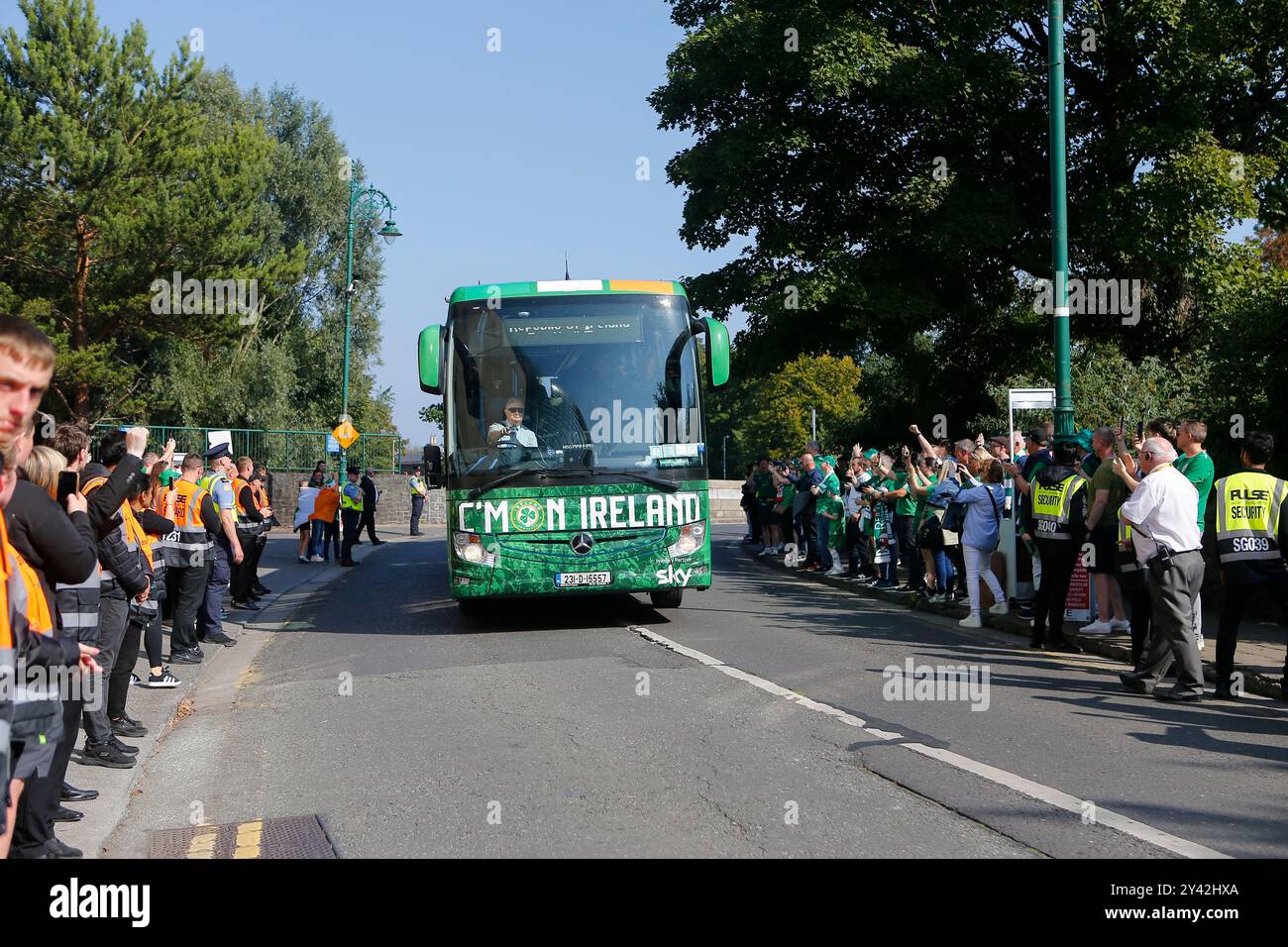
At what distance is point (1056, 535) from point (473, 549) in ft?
18.0

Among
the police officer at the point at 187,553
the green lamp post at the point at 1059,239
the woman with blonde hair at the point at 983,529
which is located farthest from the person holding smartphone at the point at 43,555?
the green lamp post at the point at 1059,239

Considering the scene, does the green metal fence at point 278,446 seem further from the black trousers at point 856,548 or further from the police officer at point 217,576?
the police officer at point 217,576

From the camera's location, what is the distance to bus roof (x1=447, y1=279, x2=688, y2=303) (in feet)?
41.9

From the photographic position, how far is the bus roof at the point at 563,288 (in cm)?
1277

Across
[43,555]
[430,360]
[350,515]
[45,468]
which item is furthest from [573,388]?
[350,515]

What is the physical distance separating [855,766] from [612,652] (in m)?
4.66

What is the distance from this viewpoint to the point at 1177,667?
28.4ft

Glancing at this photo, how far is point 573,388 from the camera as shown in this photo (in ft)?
40.6

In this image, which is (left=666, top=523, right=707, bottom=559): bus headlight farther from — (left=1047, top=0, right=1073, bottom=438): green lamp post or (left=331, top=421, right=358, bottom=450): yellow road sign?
(left=331, top=421, right=358, bottom=450): yellow road sign

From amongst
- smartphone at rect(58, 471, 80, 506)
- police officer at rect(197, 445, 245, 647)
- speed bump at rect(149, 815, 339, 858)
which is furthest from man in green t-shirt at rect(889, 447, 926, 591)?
smartphone at rect(58, 471, 80, 506)

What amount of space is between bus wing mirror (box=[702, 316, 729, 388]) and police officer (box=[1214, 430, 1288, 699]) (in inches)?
202

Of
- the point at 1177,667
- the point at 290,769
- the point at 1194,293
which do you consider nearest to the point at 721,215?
the point at 1194,293

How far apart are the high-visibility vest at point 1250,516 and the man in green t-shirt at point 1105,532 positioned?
186 cm

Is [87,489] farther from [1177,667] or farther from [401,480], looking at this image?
[401,480]
